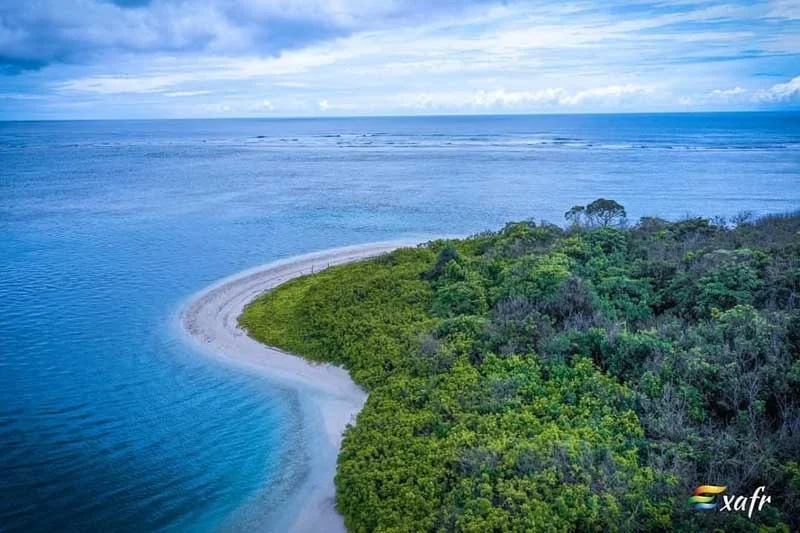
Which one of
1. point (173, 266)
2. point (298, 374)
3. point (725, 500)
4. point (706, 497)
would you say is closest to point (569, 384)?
point (706, 497)

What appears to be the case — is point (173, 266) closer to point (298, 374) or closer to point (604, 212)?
point (298, 374)

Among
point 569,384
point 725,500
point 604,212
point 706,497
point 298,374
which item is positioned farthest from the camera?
point 604,212

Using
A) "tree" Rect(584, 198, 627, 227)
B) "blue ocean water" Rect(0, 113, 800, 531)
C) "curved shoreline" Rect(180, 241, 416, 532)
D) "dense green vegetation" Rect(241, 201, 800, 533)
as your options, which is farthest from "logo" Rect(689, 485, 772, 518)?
"tree" Rect(584, 198, 627, 227)

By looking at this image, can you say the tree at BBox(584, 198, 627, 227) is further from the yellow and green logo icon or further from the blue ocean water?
the yellow and green logo icon

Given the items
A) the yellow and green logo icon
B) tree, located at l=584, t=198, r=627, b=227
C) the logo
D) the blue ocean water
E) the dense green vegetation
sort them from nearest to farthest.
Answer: the logo
the yellow and green logo icon
the dense green vegetation
the blue ocean water
tree, located at l=584, t=198, r=627, b=227

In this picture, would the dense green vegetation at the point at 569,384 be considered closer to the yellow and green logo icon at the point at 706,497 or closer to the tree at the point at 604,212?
the yellow and green logo icon at the point at 706,497

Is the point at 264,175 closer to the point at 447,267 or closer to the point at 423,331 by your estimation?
the point at 447,267

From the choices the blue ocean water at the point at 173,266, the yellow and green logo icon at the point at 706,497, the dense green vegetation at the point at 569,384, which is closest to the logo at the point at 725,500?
the yellow and green logo icon at the point at 706,497
